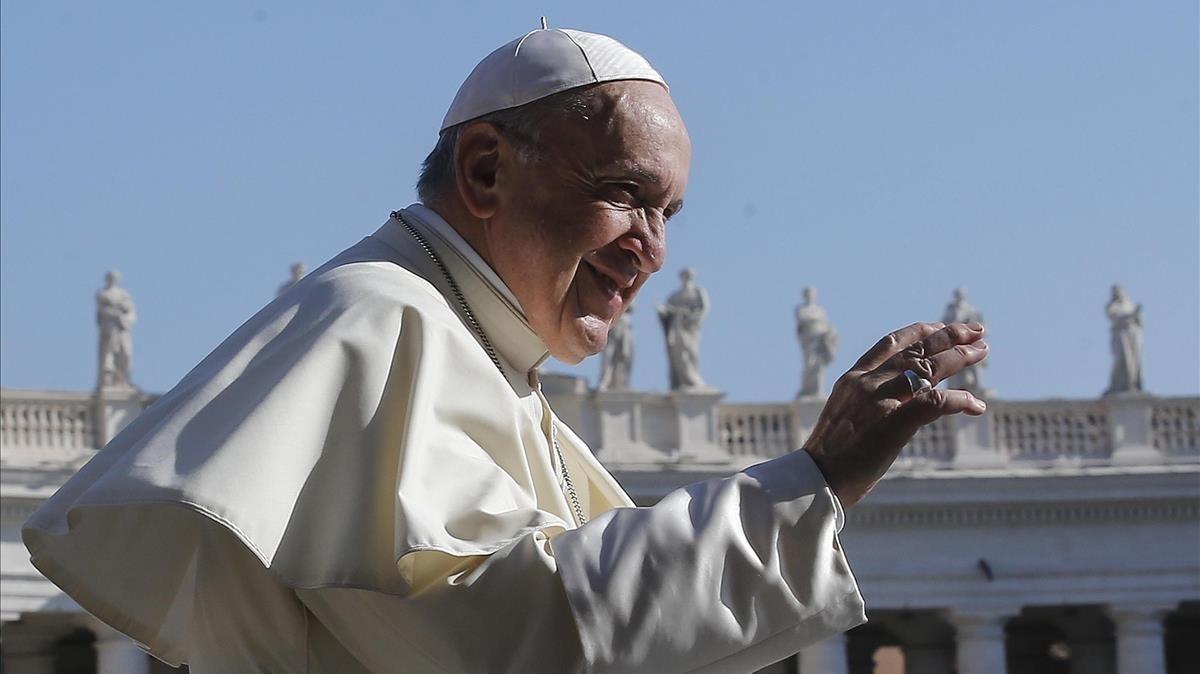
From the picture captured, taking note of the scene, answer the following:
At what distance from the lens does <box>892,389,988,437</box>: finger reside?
2.82 meters

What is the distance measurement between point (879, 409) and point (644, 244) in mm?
419

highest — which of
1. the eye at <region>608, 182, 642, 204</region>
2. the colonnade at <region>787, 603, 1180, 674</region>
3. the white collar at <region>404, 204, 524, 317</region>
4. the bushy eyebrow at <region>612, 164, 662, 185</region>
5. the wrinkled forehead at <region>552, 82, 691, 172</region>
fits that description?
the wrinkled forehead at <region>552, 82, 691, 172</region>

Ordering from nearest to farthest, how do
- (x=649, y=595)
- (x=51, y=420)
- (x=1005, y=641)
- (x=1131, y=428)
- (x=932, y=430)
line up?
(x=649, y=595) < (x=51, y=420) < (x=1131, y=428) < (x=932, y=430) < (x=1005, y=641)

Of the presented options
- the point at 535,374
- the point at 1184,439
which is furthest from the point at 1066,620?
the point at 535,374

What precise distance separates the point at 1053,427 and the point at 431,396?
1251 inches

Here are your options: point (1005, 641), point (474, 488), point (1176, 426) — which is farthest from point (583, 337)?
point (1005, 641)

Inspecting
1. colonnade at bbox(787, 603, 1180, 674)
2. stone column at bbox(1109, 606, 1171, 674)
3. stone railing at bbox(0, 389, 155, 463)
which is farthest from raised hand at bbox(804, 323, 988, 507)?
stone column at bbox(1109, 606, 1171, 674)

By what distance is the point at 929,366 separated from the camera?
9.46ft

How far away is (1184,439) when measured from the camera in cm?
3403

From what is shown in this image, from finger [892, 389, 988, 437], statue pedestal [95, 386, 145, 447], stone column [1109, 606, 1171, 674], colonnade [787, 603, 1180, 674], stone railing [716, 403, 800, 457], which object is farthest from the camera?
colonnade [787, 603, 1180, 674]

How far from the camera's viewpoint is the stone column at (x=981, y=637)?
33969 millimetres

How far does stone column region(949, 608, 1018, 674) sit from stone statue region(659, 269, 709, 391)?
4.89 m

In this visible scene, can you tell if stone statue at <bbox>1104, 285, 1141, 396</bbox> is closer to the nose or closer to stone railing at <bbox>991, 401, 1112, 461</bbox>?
stone railing at <bbox>991, 401, 1112, 461</bbox>

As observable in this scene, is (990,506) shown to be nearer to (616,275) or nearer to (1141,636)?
(1141,636)
